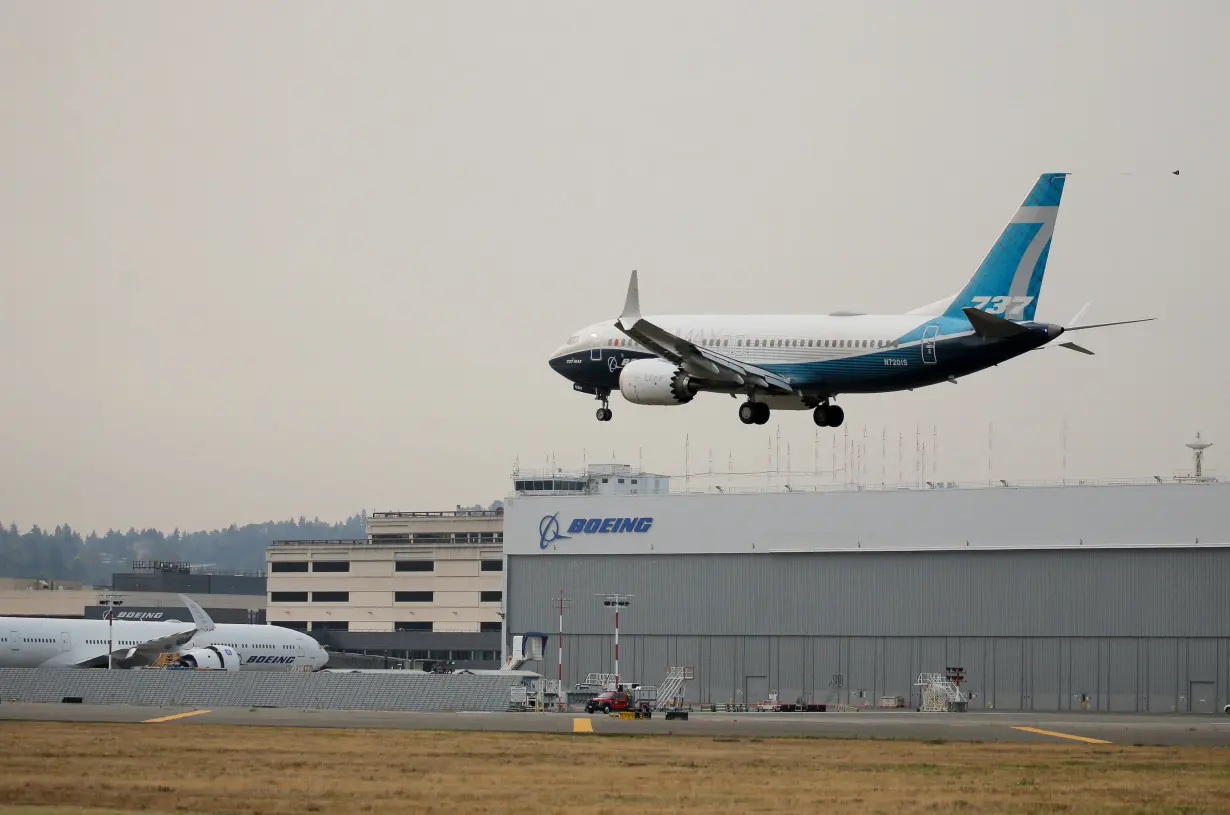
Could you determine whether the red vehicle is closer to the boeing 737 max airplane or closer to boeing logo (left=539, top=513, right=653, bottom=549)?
the boeing 737 max airplane

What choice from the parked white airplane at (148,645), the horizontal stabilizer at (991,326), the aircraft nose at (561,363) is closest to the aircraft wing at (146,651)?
the parked white airplane at (148,645)

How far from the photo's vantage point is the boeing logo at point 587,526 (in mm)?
135875

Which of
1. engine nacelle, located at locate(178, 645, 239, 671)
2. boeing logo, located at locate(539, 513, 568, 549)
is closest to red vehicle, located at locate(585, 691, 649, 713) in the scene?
engine nacelle, located at locate(178, 645, 239, 671)

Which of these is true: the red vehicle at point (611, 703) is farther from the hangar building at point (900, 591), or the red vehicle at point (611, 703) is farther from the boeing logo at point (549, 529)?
the boeing logo at point (549, 529)

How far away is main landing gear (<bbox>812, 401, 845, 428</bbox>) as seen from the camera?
246ft

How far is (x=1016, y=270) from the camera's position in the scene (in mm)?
72812

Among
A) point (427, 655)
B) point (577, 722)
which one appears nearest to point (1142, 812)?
point (577, 722)

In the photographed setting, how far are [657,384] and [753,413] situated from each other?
4.47 metres

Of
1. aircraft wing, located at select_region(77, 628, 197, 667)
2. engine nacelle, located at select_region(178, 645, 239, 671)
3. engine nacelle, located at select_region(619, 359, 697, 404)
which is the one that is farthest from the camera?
aircraft wing, located at select_region(77, 628, 197, 667)

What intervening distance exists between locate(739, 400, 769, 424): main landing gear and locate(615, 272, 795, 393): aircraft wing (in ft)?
3.92

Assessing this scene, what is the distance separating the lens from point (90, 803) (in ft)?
136

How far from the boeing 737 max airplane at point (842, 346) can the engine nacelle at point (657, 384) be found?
4 cm

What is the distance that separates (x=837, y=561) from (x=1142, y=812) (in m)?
86.9

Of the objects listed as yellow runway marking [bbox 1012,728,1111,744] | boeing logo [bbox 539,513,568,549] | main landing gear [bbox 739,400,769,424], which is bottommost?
yellow runway marking [bbox 1012,728,1111,744]
